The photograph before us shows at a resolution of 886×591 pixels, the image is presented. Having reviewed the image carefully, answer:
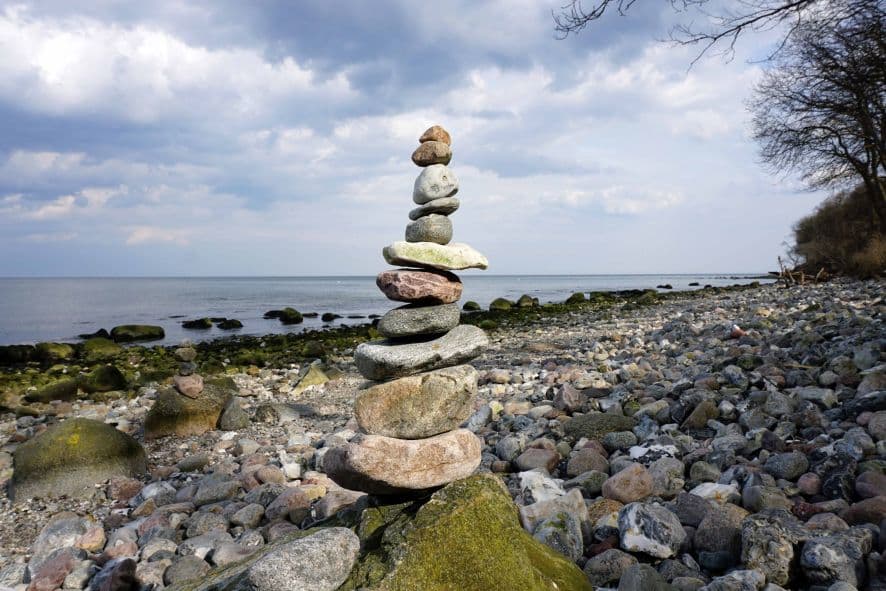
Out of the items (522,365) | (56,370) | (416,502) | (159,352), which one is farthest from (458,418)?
Result: (159,352)

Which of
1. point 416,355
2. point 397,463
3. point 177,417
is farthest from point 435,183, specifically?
point 177,417

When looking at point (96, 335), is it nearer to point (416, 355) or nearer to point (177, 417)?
point (177, 417)

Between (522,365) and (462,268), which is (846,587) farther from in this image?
(522,365)

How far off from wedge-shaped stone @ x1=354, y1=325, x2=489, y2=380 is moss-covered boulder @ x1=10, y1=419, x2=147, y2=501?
5.08 m

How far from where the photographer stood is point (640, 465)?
16.3 ft

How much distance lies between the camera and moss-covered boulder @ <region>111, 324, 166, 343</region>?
27969 millimetres

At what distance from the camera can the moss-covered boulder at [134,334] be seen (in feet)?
91.8

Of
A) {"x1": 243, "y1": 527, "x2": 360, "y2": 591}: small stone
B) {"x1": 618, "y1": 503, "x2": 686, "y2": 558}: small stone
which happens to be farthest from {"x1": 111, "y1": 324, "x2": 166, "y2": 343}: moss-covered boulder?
{"x1": 618, "y1": 503, "x2": 686, "y2": 558}: small stone

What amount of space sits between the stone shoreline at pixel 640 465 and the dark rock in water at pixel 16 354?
430 inches

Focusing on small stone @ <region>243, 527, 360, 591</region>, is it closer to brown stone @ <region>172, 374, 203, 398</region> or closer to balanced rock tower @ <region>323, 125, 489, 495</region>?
balanced rock tower @ <region>323, 125, 489, 495</region>

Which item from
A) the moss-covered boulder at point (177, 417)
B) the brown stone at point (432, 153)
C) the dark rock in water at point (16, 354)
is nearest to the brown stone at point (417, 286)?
the brown stone at point (432, 153)

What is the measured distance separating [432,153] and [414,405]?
2.05m

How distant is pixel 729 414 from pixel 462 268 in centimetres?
428

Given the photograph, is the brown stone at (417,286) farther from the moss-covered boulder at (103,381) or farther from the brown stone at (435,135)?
the moss-covered boulder at (103,381)
